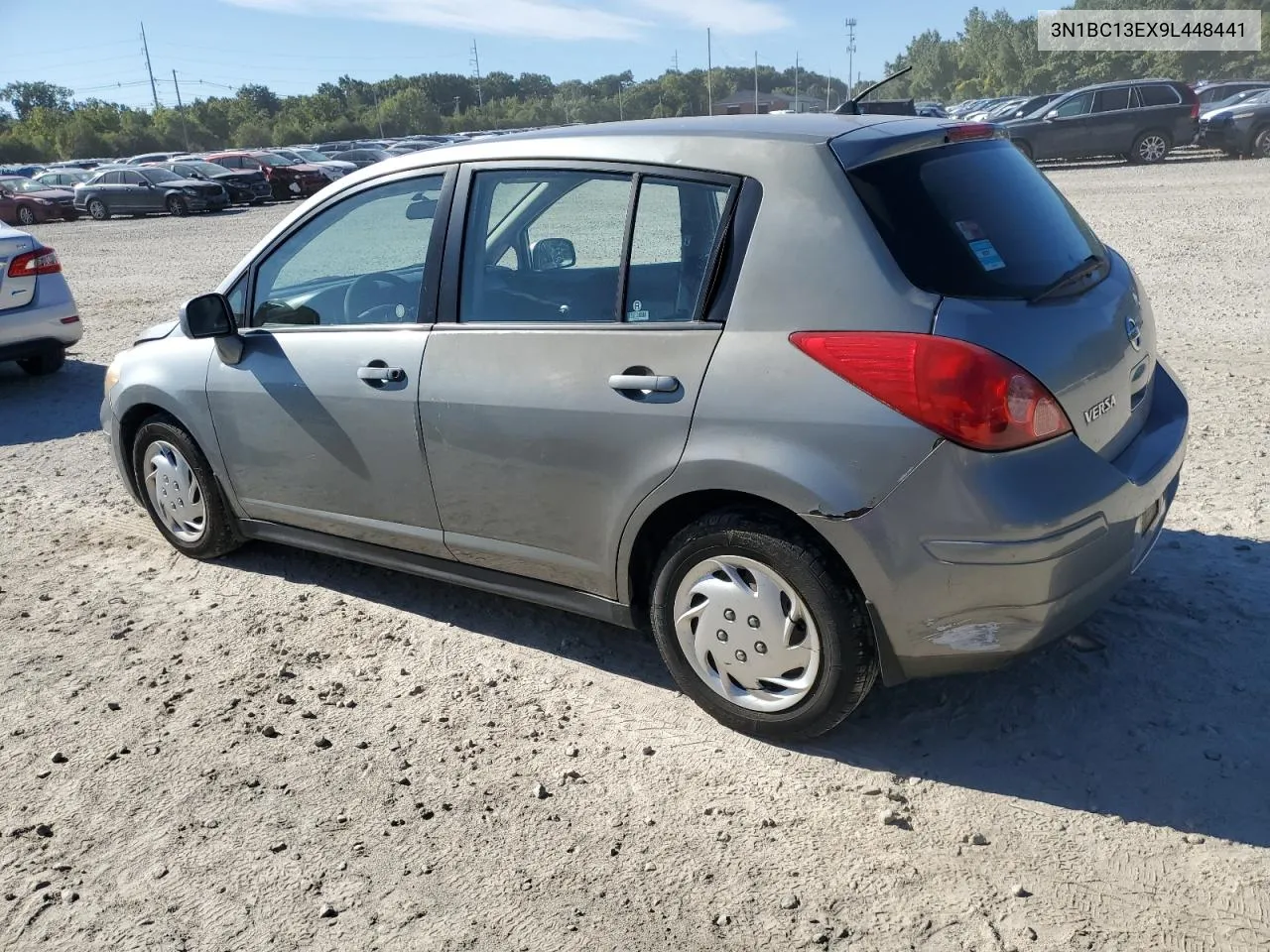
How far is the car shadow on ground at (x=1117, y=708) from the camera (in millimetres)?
3025

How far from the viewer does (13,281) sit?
8.81 m

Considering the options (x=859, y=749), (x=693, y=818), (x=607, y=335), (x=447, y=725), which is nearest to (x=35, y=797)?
(x=447, y=725)

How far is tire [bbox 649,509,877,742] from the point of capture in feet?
10.1

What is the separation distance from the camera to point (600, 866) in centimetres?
289

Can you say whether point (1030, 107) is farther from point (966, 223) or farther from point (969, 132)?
point (966, 223)

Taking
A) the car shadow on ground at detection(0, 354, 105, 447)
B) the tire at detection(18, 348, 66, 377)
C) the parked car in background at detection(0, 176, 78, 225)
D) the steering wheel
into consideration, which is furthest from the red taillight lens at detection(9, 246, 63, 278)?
the parked car in background at detection(0, 176, 78, 225)

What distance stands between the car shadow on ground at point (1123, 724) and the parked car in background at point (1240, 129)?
79.2 feet

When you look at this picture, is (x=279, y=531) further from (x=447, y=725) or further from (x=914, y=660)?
(x=914, y=660)

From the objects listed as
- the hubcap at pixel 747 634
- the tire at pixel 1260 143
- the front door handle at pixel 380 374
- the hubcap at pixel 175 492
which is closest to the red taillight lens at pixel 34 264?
the hubcap at pixel 175 492

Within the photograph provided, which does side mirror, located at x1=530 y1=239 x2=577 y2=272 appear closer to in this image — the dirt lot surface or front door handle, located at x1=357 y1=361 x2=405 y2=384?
front door handle, located at x1=357 y1=361 x2=405 y2=384

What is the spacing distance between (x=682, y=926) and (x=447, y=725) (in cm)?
124

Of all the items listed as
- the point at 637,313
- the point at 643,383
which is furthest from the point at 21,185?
the point at 643,383

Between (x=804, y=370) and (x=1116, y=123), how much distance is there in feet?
80.1

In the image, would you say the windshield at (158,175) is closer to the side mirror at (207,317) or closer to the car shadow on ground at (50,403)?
the car shadow on ground at (50,403)
